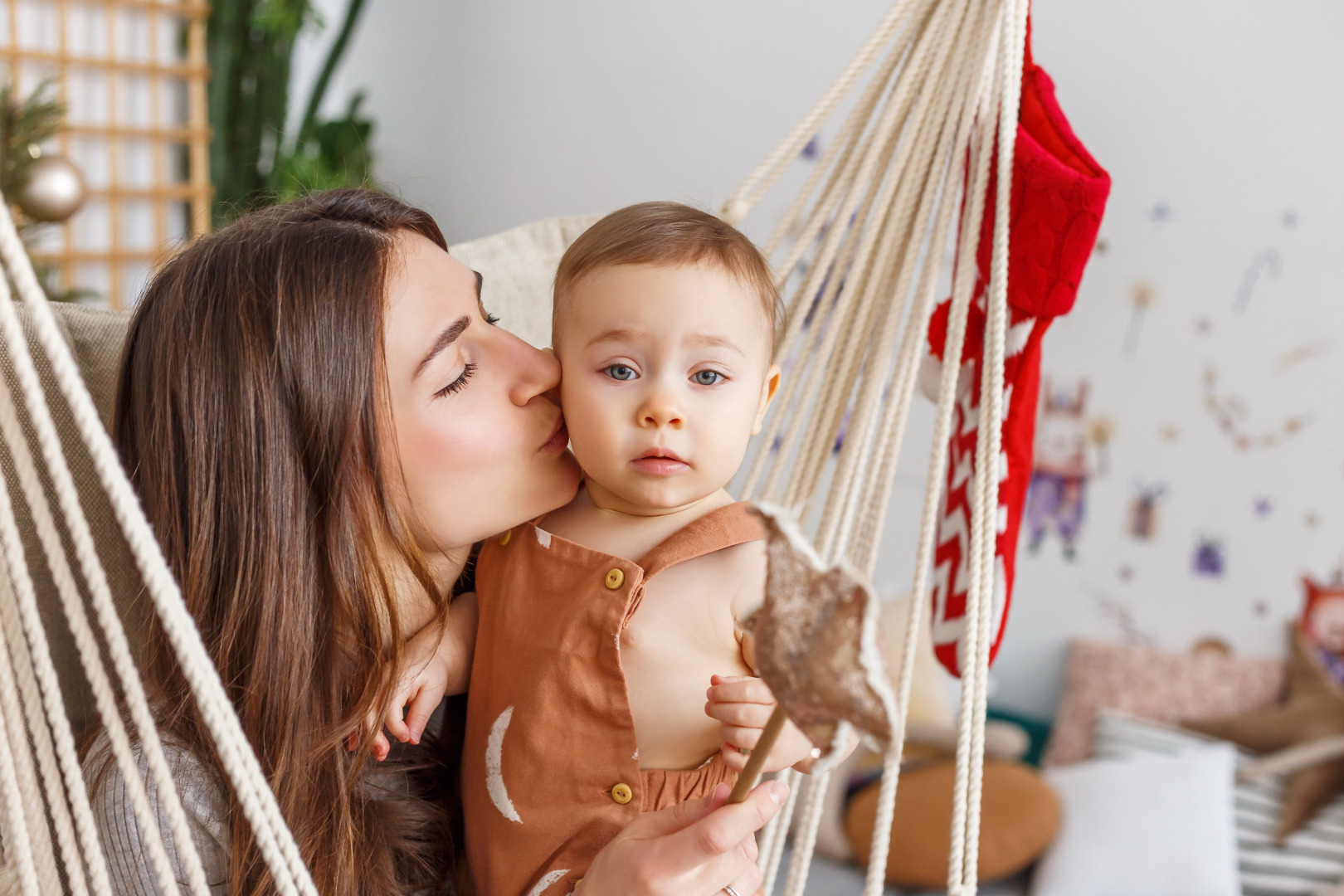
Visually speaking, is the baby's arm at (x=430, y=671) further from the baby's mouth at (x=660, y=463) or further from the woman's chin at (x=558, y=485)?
the baby's mouth at (x=660, y=463)

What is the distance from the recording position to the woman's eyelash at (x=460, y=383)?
736 mm

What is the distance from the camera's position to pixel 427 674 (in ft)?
2.65

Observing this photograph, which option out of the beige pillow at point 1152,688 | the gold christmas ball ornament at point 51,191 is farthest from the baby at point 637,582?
the beige pillow at point 1152,688

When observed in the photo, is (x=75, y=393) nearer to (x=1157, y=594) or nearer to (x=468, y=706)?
(x=468, y=706)

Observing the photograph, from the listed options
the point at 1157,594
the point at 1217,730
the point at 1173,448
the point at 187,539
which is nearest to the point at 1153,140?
the point at 1173,448

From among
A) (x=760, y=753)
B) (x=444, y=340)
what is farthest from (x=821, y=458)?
(x=760, y=753)

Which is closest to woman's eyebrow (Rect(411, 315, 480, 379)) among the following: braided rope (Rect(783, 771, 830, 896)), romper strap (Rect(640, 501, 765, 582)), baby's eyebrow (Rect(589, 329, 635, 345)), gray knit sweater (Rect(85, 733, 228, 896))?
baby's eyebrow (Rect(589, 329, 635, 345))

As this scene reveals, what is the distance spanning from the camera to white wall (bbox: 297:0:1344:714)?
7.37 ft

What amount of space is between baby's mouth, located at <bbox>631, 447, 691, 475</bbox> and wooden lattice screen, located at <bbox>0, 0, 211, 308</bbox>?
221 centimetres

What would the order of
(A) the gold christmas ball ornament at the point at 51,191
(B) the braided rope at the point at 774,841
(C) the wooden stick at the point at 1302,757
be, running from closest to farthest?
(B) the braided rope at the point at 774,841, (A) the gold christmas ball ornament at the point at 51,191, (C) the wooden stick at the point at 1302,757

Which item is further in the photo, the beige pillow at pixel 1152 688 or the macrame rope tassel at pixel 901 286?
the beige pillow at pixel 1152 688

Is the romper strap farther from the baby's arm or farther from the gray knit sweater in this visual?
the gray knit sweater

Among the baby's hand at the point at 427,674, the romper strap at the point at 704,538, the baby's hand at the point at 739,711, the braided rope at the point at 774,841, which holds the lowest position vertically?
the braided rope at the point at 774,841

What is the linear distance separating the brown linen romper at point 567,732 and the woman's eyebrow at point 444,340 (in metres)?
0.16
